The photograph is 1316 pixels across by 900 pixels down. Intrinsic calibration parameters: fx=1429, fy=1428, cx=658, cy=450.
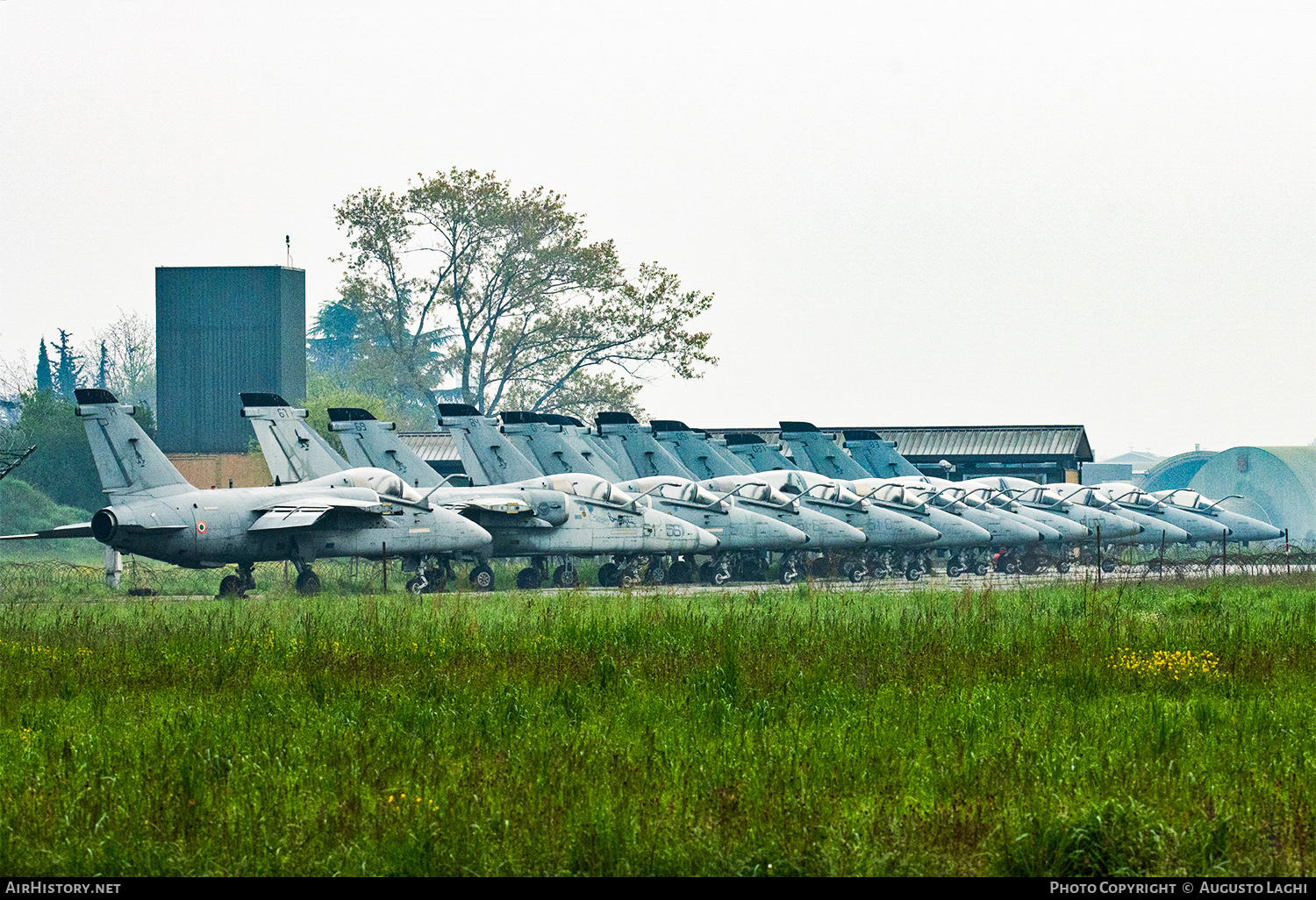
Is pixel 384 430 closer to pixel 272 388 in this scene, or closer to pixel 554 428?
pixel 554 428

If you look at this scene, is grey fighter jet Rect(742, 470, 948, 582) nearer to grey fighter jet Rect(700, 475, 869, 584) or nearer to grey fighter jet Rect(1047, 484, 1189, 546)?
grey fighter jet Rect(700, 475, 869, 584)

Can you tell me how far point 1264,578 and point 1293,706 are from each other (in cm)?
1951

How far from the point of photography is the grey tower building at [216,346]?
52469mm

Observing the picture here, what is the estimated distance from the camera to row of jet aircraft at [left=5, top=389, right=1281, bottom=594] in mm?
25812

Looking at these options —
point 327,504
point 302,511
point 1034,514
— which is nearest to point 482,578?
point 327,504

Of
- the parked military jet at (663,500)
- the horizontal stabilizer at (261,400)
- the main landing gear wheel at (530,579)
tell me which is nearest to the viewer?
the horizontal stabilizer at (261,400)

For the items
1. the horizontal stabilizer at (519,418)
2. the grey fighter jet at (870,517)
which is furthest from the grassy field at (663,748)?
the horizontal stabilizer at (519,418)

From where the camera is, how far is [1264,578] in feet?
93.6

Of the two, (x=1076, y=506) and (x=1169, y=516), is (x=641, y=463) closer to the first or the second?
(x=1076, y=506)

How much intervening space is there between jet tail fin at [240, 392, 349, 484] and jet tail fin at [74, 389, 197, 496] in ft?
13.3

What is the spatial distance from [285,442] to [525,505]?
5.21 metres

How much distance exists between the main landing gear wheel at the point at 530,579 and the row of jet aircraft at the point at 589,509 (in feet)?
0.15

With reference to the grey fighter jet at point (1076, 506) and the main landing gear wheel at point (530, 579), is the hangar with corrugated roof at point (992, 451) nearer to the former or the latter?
the grey fighter jet at point (1076, 506)

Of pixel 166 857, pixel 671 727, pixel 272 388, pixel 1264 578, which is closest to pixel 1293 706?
pixel 671 727
